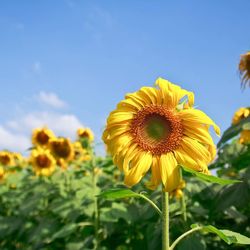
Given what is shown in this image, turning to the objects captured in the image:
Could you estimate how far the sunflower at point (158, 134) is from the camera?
6.76ft

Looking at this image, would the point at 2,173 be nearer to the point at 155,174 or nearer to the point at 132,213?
the point at 132,213

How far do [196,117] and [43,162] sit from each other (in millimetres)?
4760

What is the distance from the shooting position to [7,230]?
5.65 meters

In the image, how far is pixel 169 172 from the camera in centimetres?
201

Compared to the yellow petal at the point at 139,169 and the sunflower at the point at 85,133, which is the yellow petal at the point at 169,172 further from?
the sunflower at the point at 85,133

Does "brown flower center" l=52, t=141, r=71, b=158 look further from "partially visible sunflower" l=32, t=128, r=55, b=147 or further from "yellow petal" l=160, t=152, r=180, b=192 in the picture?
"yellow petal" l=160, t=152, r=180, b=192

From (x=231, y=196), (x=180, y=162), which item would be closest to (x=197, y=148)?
(x=180, y=162)

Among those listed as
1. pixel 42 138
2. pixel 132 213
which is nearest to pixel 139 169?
pixel 132 213

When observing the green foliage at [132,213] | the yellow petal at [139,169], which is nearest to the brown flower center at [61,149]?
the green foliage at [132,213]

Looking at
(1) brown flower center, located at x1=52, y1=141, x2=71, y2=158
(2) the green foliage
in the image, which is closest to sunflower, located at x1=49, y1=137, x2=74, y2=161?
(1) brown flower center, located at x1=52, y1=141, x2=71, y2=158

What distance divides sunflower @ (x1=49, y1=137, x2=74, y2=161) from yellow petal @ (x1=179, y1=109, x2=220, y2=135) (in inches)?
183

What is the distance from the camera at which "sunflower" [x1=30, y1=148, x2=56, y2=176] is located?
650 cm

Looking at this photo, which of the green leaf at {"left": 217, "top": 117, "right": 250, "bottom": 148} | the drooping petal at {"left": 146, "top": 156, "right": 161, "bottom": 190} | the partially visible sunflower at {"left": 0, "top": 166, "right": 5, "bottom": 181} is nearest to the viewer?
the drooping petal at {"left": 146, "top": 156, "right": 161, "bottom": 190}

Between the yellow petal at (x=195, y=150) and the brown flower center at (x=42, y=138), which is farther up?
the brown flower center at (x=42, y=138)
